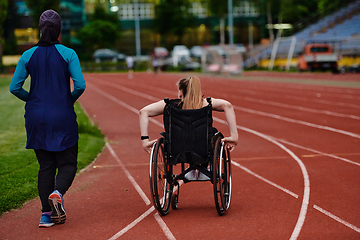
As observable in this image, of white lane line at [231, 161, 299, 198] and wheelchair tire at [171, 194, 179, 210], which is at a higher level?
wheelchair tire at [171, 194, 179, 210]

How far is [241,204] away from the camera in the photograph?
6.07 meters

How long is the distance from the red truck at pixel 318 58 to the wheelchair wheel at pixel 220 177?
31.3m

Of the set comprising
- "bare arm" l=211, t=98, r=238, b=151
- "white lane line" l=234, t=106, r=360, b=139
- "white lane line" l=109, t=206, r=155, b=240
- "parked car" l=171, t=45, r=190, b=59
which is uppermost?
"parked car" l=171, t=45, r=190, b=59

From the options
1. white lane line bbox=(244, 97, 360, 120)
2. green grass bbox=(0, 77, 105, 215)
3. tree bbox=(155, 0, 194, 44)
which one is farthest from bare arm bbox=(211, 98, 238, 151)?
tree bbox=(155, 0, 194, 44)

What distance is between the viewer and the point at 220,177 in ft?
17.1

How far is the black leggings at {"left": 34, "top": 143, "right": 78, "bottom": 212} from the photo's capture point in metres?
5.07

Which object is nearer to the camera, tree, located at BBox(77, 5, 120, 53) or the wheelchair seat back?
the wheelchair seat back

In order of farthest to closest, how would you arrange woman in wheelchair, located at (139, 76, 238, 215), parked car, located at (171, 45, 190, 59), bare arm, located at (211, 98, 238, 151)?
parked car, located at (171, 45, 190, 59), bare arm, located at (211, 98, 238, 151), woman in wheelchair, located at (139, 76, 238, 215)

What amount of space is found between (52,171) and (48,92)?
78 centimetres

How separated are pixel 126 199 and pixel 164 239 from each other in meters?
1.71

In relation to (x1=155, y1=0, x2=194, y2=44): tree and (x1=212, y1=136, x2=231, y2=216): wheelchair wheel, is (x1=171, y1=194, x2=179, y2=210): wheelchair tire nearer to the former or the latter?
(x1=212, y1=136, x2=231, y2=216): wheelchair wheel

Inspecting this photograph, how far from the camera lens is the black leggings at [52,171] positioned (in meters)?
5.07

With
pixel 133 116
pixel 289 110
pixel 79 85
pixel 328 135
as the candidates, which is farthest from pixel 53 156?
pixel 289 110

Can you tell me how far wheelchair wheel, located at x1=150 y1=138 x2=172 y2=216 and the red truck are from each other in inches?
1242
